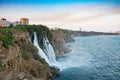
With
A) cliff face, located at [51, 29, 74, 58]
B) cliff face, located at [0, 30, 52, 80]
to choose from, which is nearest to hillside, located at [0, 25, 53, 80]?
cliff face, located at [0, 30, 52, 80]

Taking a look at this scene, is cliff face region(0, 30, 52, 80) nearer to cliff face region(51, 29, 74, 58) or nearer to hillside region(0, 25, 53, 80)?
hillside region(0, 25, 53, 80)

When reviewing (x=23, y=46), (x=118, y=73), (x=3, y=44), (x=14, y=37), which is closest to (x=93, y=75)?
(x=118, y=73)

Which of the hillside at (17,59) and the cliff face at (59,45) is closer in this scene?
the hillside at (17,59)

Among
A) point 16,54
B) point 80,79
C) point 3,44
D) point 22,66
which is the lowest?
point 80,79

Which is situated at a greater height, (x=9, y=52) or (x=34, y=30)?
(x=34, y=30)

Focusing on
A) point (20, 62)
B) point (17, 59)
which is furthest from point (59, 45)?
point (17, 59)

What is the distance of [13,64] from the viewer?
26031 millimetres

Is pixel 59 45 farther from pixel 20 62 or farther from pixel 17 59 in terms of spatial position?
pixel 17 59

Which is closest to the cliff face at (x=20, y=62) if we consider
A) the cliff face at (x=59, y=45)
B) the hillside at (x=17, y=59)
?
the hillside at (x=17, y=59)

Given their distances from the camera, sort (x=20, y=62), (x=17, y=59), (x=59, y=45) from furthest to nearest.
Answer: (x=59, y=45)
(x=20, y=62)
(x=17, y=59)

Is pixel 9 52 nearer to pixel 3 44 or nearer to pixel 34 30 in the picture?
pixel 3 44

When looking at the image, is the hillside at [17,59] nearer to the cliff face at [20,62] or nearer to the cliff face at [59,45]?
the cliff face at [20,62]

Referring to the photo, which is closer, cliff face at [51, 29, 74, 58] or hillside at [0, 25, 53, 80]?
hillside at [0, 25, 53, 80]

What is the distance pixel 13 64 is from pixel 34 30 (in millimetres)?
28316
